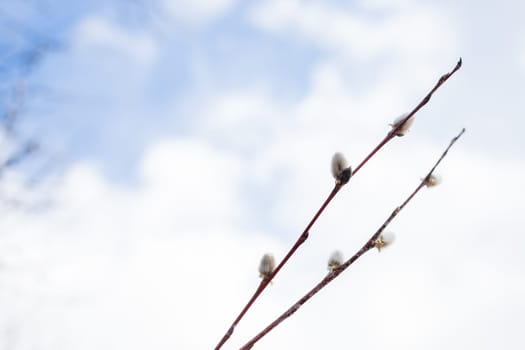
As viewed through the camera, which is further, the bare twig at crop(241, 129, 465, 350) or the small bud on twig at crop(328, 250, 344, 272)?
the small bud on twig at crop(328, 250, 344, 272)

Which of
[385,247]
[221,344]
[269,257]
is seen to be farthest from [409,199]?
[221,344]

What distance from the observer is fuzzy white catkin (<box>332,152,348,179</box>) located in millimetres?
643

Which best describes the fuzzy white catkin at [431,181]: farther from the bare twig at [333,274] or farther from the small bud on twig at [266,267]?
A: the small bud on twig at [266,267]

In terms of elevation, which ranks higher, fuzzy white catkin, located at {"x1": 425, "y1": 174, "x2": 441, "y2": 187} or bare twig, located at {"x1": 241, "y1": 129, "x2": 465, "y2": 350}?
fuzzy white catkin, located at {"x1": 425, "y1": 174, "x2": 441, "y2": 187}

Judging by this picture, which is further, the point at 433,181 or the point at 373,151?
the point at 433,181

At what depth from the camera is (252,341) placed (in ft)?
1.95

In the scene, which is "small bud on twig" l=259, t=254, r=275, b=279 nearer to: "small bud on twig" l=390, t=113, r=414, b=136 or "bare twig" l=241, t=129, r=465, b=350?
"bare twig" l=241, t=129, r=465, b=350

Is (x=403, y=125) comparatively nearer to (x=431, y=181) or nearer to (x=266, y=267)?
(x=431, y=181)

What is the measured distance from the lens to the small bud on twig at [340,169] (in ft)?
2.07

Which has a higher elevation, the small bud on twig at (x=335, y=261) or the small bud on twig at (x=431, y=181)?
the small bud on twig at (x=431, y=181)

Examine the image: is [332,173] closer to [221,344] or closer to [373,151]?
[373,151]

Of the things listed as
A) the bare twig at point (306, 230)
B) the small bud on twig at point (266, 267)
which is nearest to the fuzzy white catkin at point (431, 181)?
the bare twig at point (306, 230)

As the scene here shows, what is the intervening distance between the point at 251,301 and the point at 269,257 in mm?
79

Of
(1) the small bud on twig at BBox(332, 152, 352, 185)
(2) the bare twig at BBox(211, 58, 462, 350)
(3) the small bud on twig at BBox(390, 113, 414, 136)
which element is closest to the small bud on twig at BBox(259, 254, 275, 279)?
(2) the bare twig at BBox(211, 58, 462, 350)
